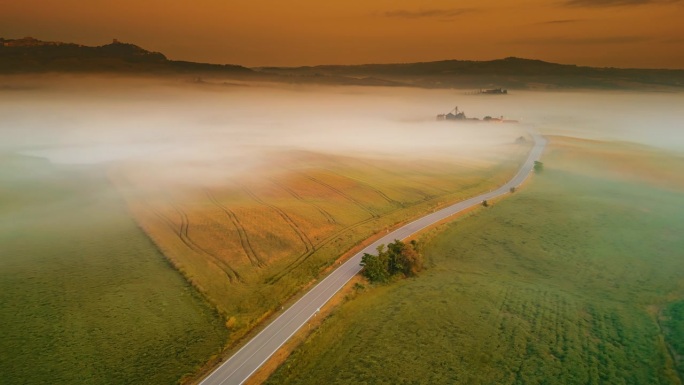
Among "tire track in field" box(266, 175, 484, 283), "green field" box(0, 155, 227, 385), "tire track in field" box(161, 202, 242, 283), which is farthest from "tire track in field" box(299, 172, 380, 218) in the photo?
"green field" box(0, 155, 227, 385)

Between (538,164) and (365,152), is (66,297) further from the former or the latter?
(538,164)

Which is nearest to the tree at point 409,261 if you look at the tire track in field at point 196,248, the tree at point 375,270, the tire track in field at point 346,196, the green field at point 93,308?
the tree at point 375,270

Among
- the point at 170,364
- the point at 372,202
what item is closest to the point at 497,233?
the point at 372,202

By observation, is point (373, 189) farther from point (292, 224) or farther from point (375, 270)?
point (375, 270)

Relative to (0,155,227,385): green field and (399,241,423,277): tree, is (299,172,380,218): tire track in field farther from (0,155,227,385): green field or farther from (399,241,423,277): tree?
(0,155,227,385): green field

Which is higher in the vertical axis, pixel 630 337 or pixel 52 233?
pixel 630 337

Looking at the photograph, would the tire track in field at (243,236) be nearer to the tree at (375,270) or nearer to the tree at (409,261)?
the tree at (375,270)

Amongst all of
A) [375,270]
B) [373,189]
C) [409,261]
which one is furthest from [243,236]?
[373,189]
